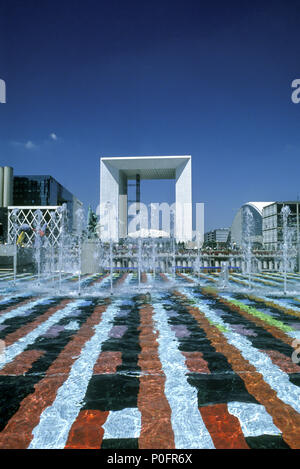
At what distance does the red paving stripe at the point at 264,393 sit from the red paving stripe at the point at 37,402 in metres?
2.08

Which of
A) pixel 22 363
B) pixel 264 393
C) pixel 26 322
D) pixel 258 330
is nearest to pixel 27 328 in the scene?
pixel 26 322

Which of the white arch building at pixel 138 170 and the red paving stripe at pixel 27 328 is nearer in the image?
the red paving stripe at pixel 27 328

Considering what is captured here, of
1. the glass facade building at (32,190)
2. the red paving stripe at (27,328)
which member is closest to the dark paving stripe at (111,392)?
the red paving stripe at (27,328)

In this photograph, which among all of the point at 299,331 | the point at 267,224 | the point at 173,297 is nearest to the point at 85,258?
the point at 173,297

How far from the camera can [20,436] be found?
2.58 m

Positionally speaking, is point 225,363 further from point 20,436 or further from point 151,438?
point 20,436

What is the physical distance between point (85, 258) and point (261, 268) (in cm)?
1155

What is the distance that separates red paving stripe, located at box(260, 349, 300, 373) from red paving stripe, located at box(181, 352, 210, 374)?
0.92 meters

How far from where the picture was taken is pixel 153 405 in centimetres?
309

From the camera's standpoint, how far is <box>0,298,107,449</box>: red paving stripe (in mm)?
2545

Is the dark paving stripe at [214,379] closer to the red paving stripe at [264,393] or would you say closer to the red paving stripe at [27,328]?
the red paving stripe at [264,393]

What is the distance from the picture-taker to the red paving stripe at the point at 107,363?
12.9 feet

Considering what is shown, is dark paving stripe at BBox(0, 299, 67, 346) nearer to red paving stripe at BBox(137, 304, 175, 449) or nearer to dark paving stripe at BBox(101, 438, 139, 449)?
red paving stripe at BBox(137, 304, 175, 449)

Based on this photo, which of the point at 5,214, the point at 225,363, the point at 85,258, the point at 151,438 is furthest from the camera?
the point at 5,214
